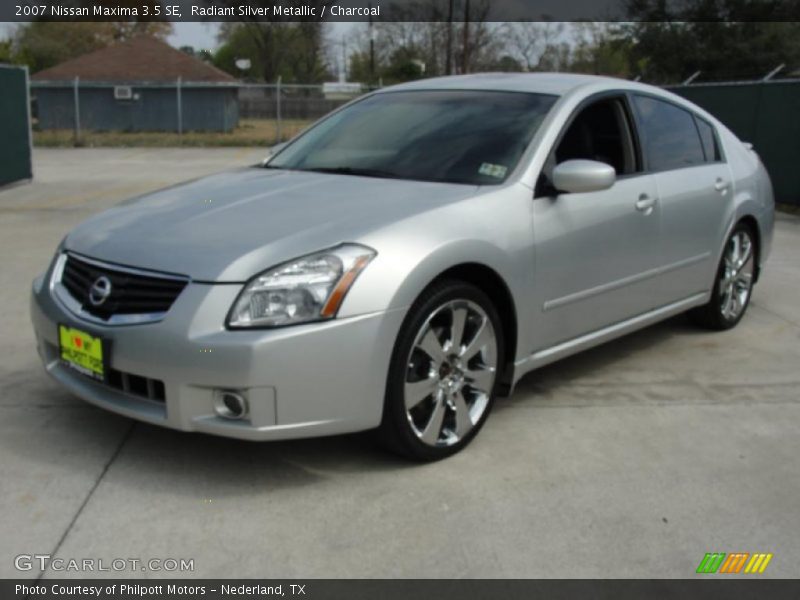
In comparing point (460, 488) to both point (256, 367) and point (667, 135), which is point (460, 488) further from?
point (667, 135)

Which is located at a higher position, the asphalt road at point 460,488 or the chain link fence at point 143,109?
the chain link fence at point 143,109

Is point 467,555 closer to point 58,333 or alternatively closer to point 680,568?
point 680,568

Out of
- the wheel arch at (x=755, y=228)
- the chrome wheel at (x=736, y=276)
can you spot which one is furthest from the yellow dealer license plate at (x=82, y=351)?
→ the wheel arch at (x=755, y=228)

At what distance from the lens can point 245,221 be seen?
11.6 feet

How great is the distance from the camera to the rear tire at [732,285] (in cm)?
557

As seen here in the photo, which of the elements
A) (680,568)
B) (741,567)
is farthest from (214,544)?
(741,567)

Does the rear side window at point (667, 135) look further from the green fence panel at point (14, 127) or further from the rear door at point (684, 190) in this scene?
the green fence panel at point (14, 127)

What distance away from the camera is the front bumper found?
3.10 m

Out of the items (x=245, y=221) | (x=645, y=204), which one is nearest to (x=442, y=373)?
(x=245, y=221)

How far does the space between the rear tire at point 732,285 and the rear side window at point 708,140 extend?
48 cm

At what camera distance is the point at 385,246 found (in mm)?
3324

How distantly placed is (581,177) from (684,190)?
1.30m

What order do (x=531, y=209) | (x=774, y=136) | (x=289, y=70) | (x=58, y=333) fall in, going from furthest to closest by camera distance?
(x=289, y=70)
(x=774, y=136)
(x=531, y=209)
(x=58, y=333)

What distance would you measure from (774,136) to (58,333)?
36.4ft
